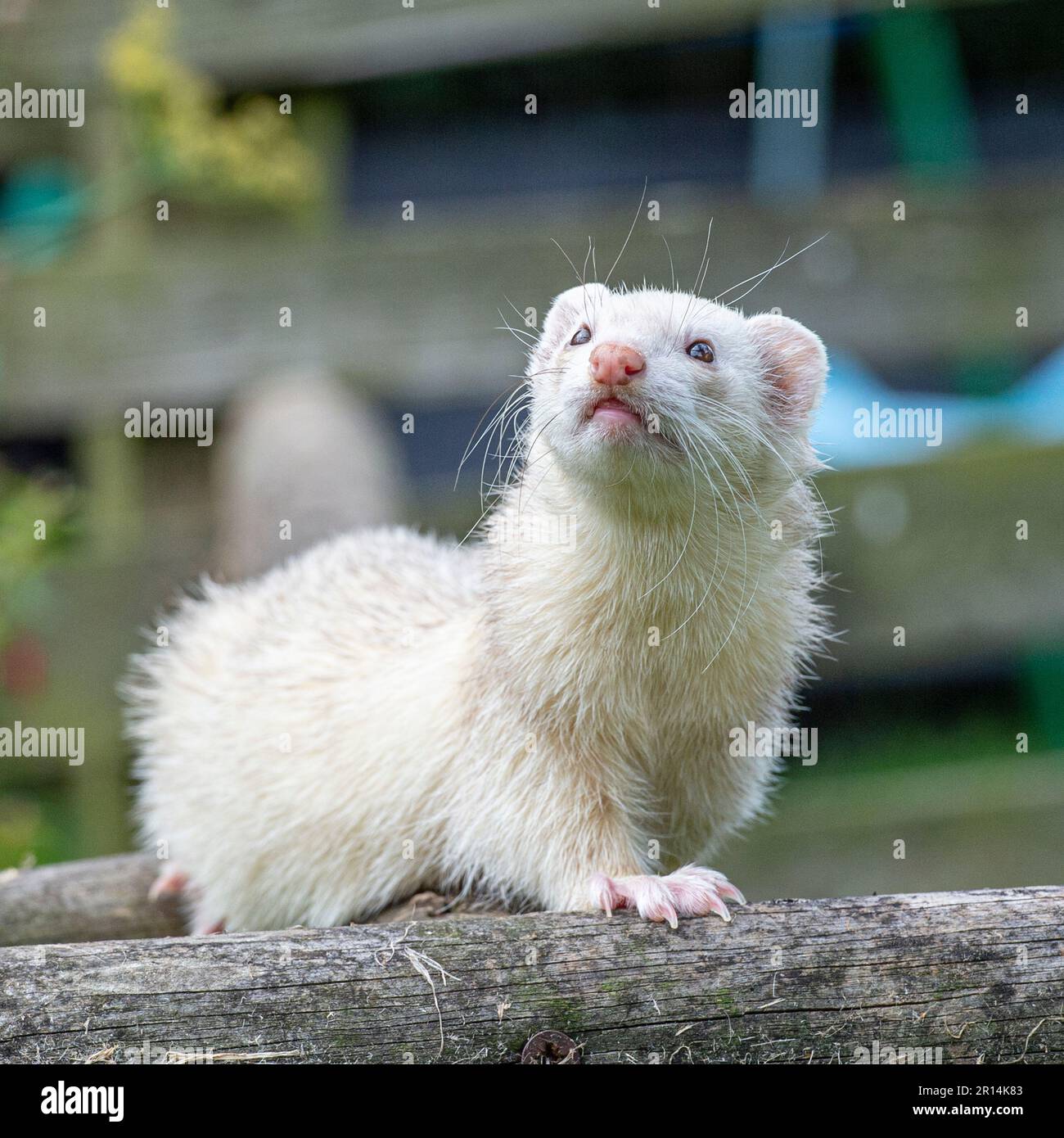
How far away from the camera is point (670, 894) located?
334 cm

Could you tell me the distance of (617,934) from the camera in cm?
320

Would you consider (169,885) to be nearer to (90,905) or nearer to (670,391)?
(90,905)

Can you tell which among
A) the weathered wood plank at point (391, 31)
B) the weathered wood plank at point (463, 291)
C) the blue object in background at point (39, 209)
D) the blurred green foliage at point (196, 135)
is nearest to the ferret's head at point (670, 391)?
the weathered wood plank at point (463, 291)

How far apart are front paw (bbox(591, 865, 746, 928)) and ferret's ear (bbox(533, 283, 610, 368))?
1527mm

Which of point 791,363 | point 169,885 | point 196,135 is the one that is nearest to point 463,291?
point 196,135

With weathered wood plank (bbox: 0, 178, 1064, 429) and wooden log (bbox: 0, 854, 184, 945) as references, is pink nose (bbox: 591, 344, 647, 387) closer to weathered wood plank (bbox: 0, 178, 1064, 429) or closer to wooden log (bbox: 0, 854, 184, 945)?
wooden log (bbox: 0, 854, 184, 945)

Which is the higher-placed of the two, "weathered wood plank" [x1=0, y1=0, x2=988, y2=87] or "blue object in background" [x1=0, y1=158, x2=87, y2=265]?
"weathered wood plank" [x1=0, y1=0, x2=988, y2=87]

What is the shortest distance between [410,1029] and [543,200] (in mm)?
5774

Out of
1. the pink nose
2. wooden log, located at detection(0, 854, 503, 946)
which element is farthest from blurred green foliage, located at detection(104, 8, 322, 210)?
the pink nose

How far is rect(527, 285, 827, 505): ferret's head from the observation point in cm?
340

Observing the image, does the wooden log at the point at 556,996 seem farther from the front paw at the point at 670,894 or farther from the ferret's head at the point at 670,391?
the ferret's head at the point at 670,391

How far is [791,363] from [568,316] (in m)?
0.69

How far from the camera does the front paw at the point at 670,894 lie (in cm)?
328
